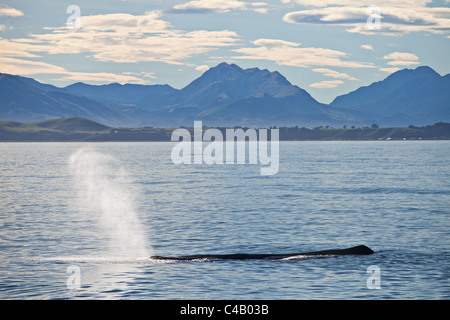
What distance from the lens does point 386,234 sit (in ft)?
183

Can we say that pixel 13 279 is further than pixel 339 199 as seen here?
No

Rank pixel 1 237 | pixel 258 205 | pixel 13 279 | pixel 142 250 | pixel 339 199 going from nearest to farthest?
pixel 13 279, pixel 142 250, pixel 1 237, pixel 258 205, pixel 339 199

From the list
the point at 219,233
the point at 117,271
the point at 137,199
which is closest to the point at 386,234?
the point at 219,233

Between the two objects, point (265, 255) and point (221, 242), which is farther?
point (221, 242)

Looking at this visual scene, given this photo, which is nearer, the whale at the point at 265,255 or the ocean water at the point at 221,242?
the ocean water at the point at 221,242

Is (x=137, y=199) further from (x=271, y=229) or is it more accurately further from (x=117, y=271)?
(x=117, y=271)

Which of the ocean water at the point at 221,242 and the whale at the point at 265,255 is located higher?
the whale at the point at 265,255

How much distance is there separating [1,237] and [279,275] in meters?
30.1

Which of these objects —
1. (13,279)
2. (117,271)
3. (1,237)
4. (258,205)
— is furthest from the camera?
(258,205)

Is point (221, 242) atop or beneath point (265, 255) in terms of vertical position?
beneath

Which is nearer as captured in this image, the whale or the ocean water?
the ocean water

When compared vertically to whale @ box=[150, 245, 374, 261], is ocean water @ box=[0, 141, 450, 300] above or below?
below

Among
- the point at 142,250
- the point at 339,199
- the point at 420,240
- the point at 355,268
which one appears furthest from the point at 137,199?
the point at 355,268

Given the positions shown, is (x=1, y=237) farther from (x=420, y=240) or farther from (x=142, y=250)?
(x=420, y=240)
